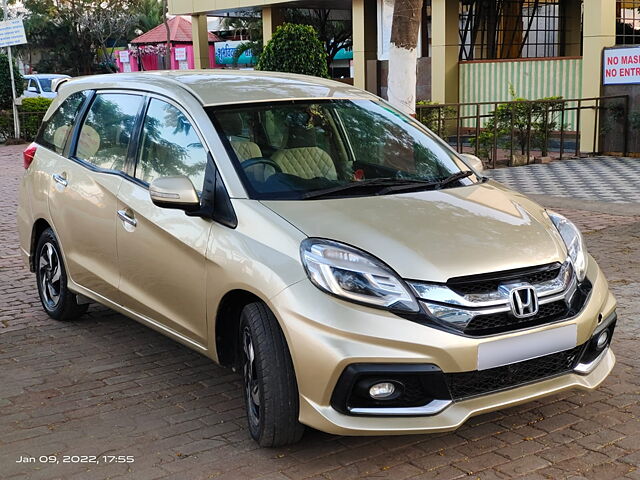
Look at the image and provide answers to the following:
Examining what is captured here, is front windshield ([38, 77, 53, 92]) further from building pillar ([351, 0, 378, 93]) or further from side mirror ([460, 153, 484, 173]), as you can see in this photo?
side mirror ([460, 153, 484, 173])

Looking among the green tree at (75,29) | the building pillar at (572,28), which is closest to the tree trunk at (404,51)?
the building pillar at (572,28)

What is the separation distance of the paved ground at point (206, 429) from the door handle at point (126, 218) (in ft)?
2.99

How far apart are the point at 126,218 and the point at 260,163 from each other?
96 centimetres

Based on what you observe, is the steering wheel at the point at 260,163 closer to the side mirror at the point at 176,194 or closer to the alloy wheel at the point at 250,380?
the side mirror at the point at 176,194

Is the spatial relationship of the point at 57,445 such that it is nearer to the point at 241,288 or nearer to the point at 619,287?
the point at 241,288

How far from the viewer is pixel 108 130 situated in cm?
548

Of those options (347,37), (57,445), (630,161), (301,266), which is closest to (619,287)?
(301,266)

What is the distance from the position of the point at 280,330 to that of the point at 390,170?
133 cm

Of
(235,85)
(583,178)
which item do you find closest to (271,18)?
(583,178)

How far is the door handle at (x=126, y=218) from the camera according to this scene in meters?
4.86

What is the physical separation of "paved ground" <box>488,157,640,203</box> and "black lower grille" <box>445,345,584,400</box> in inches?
309

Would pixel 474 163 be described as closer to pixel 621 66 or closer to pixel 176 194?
pixel 176 194

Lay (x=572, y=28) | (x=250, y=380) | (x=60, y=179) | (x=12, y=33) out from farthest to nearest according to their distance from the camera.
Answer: (x=12, y=33) < (x=572, y=28) < (x=60, y=179) < (x=250, y=380)

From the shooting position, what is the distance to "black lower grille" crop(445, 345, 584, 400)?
3.63 m
